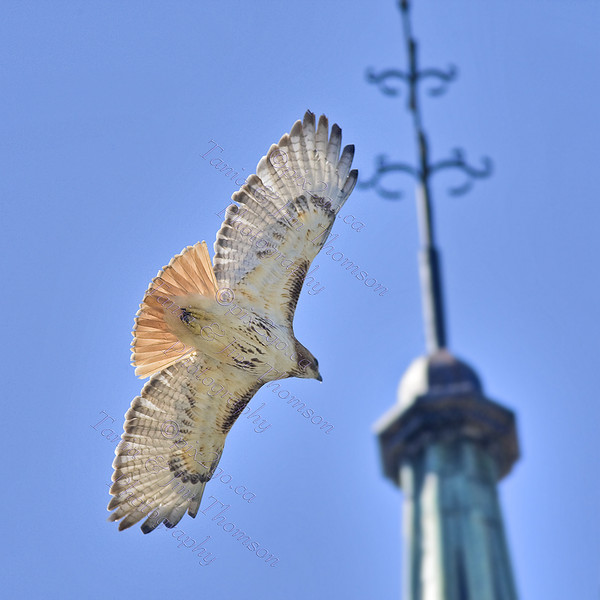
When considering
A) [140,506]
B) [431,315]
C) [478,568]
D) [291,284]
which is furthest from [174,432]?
[431,315]

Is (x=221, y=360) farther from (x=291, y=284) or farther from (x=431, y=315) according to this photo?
(x=431, y=315)

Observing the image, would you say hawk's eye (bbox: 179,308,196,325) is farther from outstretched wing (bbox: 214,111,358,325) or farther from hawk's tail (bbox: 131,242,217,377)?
outstretched wing (bbox: 214,111,358,325)

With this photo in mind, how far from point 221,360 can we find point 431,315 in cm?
583

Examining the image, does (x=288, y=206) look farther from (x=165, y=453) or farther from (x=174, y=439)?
(x=165, y=453)

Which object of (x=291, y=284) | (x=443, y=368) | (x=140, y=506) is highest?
(x=443, y=368)

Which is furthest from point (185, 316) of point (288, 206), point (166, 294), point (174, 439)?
point (174, 439)

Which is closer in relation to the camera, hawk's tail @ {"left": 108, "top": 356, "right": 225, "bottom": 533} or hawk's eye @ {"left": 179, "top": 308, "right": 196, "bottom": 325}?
hawk's eye @ {"left": 179, "top": 308, "right": 196, "bottom": 325}

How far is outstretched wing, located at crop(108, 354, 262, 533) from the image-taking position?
63.8ft

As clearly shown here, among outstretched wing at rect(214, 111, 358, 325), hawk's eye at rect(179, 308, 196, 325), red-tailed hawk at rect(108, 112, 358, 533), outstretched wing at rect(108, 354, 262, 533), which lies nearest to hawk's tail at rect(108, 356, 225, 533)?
outstretched wing at rect(108, 354, 262, 533)

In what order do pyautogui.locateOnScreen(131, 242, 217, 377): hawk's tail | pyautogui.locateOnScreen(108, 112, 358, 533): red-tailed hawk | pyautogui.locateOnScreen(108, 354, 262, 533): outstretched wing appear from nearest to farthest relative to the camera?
1. pyautogui.locateOnScreen(131, 242, 217, 377): hawk's tail
2. pyautogui.locateOnScreen(108, 112, 358, 533): red-tailed hawk
3. pyautogui.locateOnScreen(108, 354, 262, 533): outstretched wing

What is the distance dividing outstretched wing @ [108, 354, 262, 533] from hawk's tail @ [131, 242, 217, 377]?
619 millimetres

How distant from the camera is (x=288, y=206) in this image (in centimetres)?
1848

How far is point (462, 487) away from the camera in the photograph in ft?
71.6

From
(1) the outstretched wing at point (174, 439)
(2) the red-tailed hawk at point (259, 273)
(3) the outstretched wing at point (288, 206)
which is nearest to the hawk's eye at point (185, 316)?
(2) the red-tailed hawk at point (259, 273)
